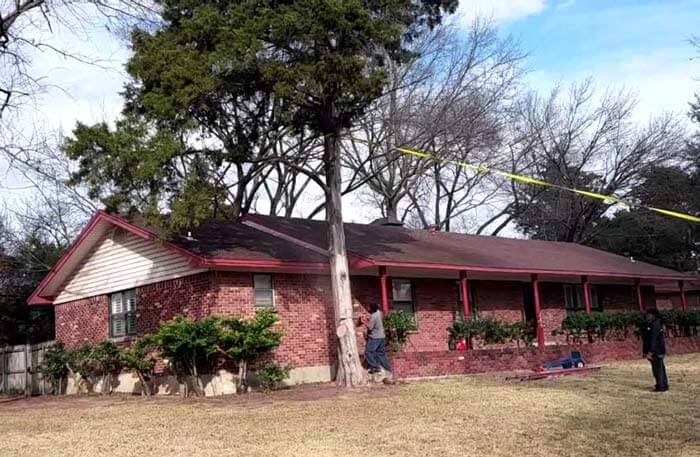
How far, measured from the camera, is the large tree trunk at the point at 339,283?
51.1 feet

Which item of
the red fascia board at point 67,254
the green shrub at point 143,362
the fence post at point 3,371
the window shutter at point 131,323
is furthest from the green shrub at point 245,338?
the fence post at point 3,371

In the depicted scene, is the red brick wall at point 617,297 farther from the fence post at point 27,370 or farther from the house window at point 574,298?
the fence post at point 27,370

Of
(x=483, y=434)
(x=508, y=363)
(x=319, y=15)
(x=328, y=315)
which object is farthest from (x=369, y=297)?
(x=483, y=434)

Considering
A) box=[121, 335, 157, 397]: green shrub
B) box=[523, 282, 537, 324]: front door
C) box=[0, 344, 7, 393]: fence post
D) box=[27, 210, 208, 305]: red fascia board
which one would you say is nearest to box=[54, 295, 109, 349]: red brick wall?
box=[27, 210, 208, 305]: red fascia board

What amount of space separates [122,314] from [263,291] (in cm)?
476

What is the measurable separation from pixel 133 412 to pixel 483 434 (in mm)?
6852

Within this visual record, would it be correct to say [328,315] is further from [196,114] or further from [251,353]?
[196,114]

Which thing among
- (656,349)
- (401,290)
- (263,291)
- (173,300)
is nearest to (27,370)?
(173,300)

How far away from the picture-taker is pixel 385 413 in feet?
38.3

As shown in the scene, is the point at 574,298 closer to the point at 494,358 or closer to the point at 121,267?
the point at 494,358

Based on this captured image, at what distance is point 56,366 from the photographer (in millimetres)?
21125

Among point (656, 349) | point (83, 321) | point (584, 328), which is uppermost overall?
point (83, 321)

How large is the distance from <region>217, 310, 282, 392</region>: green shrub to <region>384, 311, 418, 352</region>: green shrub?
285 cm

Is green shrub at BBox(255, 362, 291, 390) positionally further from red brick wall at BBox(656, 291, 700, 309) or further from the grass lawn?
red brick wall at BBox(656, 291, 700, 309)
